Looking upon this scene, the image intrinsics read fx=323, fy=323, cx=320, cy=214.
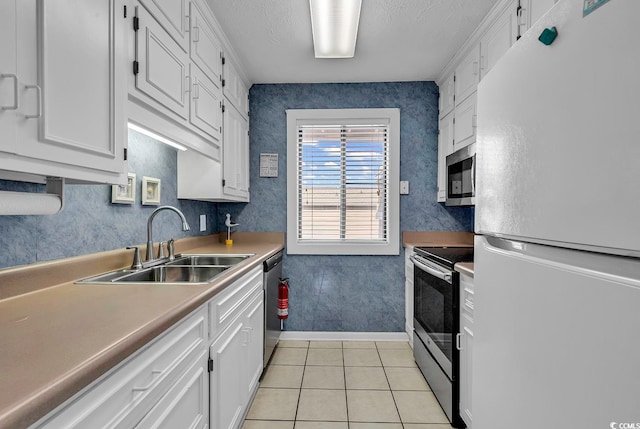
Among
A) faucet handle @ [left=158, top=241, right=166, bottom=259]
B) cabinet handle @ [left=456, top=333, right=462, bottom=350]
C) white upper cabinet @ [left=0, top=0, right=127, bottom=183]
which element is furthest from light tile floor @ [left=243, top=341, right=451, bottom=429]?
white upper cabinet @ [left=0, top=0, right=127, bottom=183]

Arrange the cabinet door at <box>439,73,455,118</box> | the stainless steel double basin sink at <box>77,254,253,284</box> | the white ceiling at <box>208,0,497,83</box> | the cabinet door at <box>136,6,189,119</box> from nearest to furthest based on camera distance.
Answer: the cabinet door at <box>136,6,189,119</box> → the stainless steel double basin sink at <box>77,254,253,284</box> → the white ceiling at <box>208,0,497,83</box> → the cabinet door at <box>439,73,455,118</box>

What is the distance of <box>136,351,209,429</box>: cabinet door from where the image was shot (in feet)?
2.95

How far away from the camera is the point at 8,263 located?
3.61ft

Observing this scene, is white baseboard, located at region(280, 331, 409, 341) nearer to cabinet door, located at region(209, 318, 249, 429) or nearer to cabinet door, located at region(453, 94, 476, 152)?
cabinet door, located at region(209, 318, 249, 429)

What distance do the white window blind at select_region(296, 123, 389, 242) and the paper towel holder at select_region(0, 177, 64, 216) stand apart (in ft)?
7.33

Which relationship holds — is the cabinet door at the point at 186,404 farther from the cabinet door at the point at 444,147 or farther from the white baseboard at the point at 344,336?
the cabinet door at the point at 444,147

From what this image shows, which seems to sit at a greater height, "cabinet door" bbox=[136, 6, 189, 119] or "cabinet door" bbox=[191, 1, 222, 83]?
"cabinet door" bbox=[191, 1, 222, 83]

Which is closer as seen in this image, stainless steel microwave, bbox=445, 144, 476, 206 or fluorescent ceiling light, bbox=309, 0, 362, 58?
fluorescent ceiling light, bbox=309, 0, 362, 58

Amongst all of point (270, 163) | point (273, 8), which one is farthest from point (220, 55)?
point (270, 163)

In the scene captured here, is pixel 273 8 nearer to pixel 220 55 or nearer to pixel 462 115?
pixel 220 55

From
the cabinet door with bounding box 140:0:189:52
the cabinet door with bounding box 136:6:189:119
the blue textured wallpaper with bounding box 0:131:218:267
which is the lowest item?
the blue textured wallpaper with bounding box 0:131:218:267

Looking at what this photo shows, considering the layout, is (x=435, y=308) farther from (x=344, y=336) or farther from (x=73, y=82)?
(x=73, y=82)

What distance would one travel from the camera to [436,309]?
6.79 feet

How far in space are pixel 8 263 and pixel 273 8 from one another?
6.12 feet
